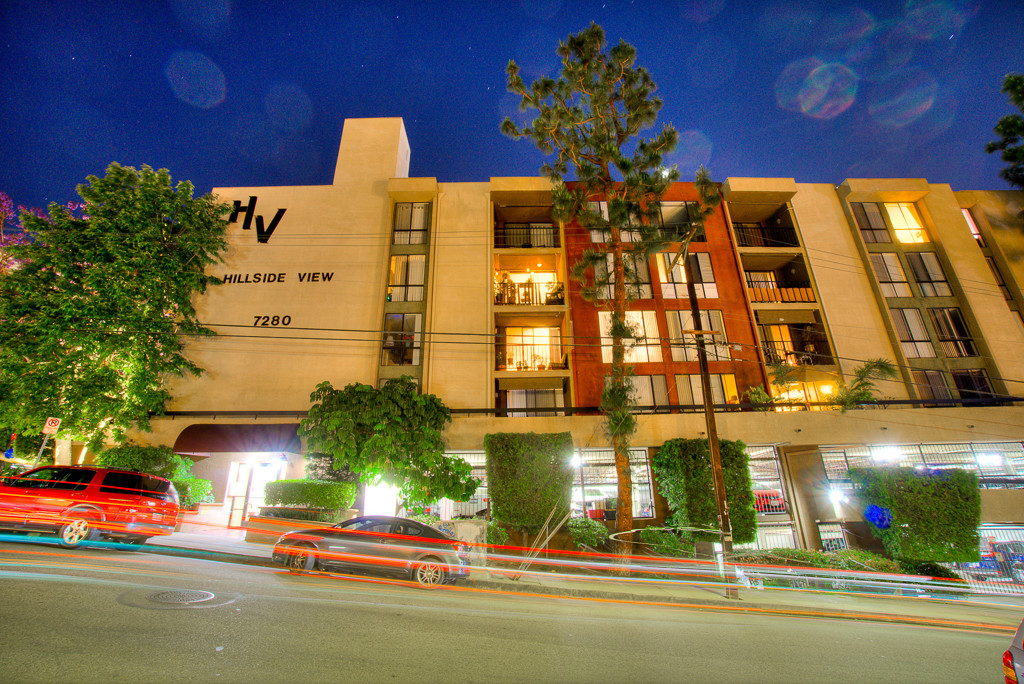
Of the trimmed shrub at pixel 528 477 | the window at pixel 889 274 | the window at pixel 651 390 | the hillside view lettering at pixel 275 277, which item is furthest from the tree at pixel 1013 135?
the hillside view lettering at pixel 275 277

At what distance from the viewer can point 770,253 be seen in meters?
23.8

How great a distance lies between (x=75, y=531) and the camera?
9734mm

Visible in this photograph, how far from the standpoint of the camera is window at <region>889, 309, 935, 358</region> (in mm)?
21925

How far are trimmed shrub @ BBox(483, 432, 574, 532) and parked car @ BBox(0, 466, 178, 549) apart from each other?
29.5 feet

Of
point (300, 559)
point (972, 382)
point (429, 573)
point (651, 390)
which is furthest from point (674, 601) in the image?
point (972, 382)

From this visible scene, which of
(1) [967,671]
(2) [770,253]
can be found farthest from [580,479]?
(2) [770,253]

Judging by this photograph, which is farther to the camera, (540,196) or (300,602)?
(540,196)

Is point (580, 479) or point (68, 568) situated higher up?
point (580, 479)

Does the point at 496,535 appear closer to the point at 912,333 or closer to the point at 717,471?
the point at 717,471

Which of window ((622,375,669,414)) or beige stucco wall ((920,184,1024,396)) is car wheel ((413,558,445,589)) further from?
beige stucco wall ((920,184,1024,396))

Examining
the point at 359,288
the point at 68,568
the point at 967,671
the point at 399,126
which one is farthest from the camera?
the point at 399,126

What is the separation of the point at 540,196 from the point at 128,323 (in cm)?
1882

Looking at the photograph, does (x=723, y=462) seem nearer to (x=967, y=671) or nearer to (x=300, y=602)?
(x=967, y=671)

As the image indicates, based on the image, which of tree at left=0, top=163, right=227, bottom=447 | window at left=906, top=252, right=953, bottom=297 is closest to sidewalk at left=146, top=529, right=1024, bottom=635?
tree at left=0, top=163, right=227, bottom=447
